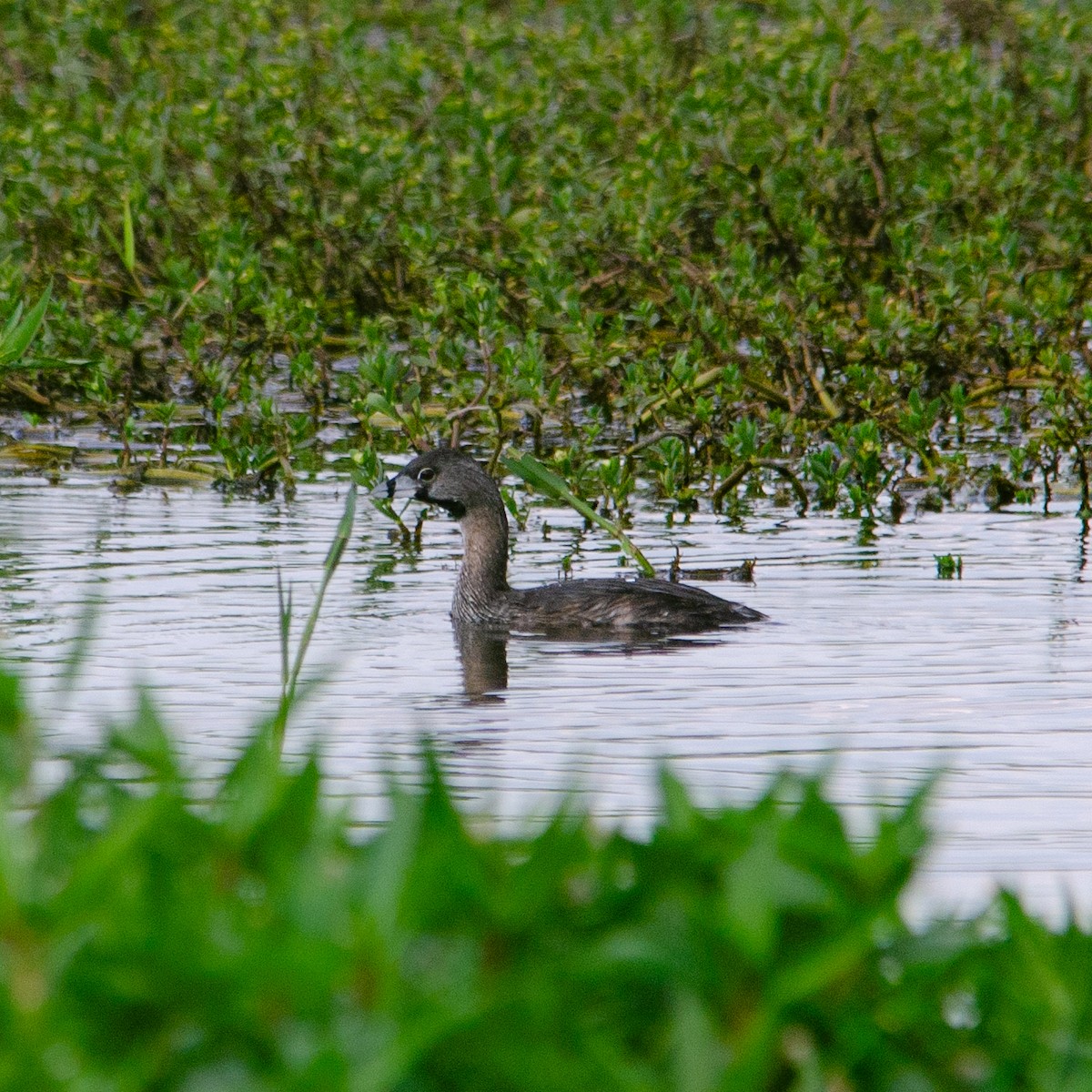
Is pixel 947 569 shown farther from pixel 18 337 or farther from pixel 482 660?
pixel 18 337

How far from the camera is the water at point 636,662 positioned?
5914 mm

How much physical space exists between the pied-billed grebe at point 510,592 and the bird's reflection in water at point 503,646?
4cm

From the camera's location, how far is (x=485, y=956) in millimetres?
2199

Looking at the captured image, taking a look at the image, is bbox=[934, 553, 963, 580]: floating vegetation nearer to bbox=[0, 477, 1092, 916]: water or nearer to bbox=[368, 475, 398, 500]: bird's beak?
bbox=[0, 477, 1092, 916]: water

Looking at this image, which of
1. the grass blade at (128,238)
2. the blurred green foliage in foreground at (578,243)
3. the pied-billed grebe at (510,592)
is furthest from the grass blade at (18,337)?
the grass blade at (128,238)

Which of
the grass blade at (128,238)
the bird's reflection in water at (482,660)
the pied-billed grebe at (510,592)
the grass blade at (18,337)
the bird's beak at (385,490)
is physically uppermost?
the grass blade at (128,238)

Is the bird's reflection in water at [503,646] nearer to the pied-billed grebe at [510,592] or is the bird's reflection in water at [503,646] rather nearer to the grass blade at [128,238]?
the pied-billed grebe at [510,592]

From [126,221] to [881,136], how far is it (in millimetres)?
4621

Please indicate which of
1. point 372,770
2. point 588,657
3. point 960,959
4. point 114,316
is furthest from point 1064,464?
point 960,959

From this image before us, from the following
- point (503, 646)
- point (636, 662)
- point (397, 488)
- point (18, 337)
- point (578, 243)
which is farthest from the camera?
point (578, 243)

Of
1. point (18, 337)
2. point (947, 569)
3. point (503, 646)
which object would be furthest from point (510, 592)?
point (18, 337)

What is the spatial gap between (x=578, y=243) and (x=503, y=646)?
4420 millimetres

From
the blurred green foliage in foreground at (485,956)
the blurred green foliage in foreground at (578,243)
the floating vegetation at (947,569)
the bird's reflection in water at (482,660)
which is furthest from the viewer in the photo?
the blurred green foliage in foreground at (578,243)

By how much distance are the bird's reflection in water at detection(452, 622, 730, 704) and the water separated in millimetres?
35
